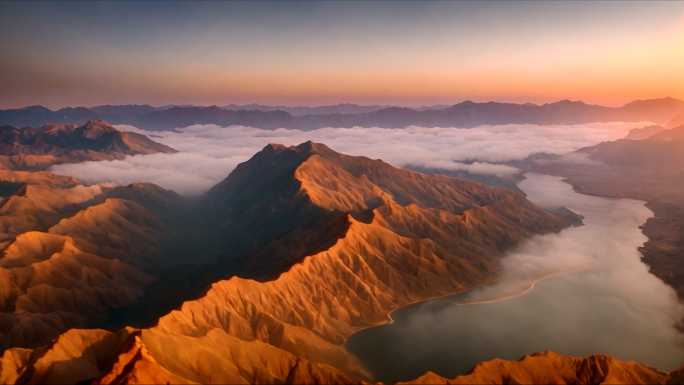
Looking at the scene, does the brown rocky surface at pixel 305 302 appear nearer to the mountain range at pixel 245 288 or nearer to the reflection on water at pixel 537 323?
the mountain range at pixel 245 288

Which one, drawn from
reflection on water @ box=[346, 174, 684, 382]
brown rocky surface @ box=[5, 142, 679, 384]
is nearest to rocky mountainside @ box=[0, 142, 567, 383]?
brown rocky surface @ box=[5, 142, 679, 384]

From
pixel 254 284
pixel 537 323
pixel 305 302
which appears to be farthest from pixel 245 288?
pixel 537 323

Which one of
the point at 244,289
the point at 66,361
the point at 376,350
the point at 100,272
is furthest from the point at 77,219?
the point at 376,350

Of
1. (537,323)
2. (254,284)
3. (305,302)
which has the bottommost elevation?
(537,323)

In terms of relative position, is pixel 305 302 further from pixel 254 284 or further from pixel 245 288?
pixel 245 288

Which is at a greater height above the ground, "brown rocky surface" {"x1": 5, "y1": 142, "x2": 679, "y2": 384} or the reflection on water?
"brown rocky surface" {"x1": 5, "y1": 142, "x2": 679, "y2": 384}

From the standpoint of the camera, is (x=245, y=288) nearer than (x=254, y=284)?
Yes

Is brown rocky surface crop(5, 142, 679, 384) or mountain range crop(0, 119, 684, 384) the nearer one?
brown rocky surface crop(5, 142, 679, 384)

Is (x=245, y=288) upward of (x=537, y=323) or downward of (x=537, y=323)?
upward

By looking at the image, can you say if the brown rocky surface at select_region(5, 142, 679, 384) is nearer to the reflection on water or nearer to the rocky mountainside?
the rocky mountainside
